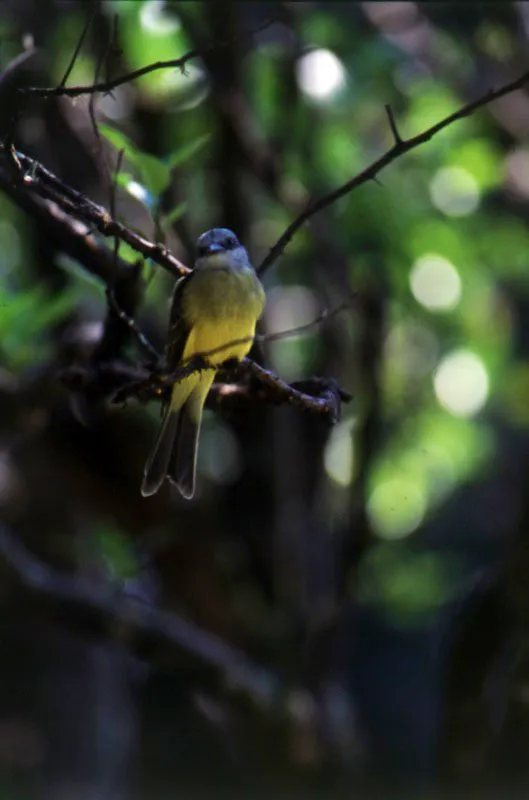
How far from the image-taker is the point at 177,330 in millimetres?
1289

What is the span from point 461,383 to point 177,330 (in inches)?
53.4

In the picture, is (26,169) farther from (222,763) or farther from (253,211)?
(222,763)

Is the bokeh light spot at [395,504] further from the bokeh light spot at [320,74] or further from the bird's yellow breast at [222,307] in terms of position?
the bird's yellow breast at [222,307]

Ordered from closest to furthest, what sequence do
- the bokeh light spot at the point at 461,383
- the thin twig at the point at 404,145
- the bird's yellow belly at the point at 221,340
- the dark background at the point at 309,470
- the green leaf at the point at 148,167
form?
1. the thin twig at the point at 404,145
2. the bird's yellow belly at the point at 221,340
3. the green leaf at the point at 148,167
4. the dark background at the point at 309,470
5. the bokeh light spot at the point at 461,383

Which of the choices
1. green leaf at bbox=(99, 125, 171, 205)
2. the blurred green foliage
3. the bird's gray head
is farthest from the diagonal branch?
the blurred green foliage

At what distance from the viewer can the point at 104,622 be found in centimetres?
248

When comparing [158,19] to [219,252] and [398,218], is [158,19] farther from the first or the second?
[219,252]

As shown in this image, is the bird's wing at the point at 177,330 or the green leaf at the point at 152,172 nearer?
the bird's wing at the point at 177,330

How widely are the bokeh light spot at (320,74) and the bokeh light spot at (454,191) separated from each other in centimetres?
31

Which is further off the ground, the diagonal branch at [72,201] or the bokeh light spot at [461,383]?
the bokeh light spot at [461,383]

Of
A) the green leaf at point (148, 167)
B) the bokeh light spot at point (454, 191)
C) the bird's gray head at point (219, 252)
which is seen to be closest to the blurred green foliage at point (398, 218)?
the bokeh light spot at point (454, 191)

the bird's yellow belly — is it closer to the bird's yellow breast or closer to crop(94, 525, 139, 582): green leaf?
the bird's yellow breast

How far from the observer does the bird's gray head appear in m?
1.25

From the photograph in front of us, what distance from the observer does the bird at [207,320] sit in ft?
4.04
